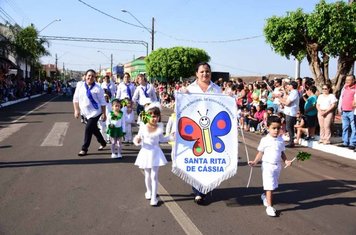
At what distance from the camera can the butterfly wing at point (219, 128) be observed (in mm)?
6004

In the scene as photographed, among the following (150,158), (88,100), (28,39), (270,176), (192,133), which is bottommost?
(270,176)

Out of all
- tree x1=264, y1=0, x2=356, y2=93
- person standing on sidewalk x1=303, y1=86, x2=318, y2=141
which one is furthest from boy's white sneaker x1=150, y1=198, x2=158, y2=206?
tree x1=264, y1=0, x2=356, y2=93

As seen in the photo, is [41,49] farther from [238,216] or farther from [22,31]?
[238,216]

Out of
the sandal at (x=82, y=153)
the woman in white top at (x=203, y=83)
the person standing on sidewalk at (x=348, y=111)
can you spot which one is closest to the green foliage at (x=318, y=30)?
the person standing on sidewalk at (x=348, y=111)

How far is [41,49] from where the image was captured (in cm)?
4631

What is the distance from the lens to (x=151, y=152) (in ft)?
19.4

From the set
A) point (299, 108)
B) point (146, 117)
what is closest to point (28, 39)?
point (299, 108)

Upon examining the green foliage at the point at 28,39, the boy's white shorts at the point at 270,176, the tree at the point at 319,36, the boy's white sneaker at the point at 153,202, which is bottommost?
the boy's white sneaker at the point at 153,202

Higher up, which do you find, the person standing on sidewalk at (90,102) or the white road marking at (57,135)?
the person standing on sidewalk at (90,102)

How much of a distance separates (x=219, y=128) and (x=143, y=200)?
1508 mm

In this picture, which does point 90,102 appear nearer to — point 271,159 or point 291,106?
point 271,159

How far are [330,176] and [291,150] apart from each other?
9.78 ft

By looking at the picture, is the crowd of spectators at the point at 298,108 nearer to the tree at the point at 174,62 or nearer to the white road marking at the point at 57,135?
the white road marking at the point at 57,135

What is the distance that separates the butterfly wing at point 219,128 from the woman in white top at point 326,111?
240 inches
